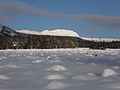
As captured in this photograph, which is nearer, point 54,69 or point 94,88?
point 94,88

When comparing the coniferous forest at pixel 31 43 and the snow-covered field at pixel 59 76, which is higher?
the coniferous forest at pixel 31 43

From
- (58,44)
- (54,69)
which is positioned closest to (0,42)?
(58,44)

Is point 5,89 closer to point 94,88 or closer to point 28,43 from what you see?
point 94,88

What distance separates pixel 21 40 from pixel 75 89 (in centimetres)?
10510

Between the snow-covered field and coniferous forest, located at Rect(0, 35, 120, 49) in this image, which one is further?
coniferous forest, located at Rect(0, 35, 120, 49)

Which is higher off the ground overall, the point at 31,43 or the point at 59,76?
the point at 31,43

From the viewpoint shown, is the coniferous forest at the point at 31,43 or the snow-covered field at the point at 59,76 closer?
the snow-covered field at the point at 59,76

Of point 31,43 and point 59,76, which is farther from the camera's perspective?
point 31,43

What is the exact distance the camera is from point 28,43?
346 feet

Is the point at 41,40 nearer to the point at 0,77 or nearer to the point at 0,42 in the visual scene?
the point at 0,42

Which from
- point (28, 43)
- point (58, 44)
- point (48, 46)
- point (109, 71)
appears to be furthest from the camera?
point (58, 44)

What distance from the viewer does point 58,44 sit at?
12331 cm

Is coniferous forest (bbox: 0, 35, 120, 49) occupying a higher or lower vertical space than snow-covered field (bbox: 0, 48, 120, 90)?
higher

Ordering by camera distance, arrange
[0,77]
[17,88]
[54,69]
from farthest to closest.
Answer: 1. [54,69]
2. [0,77]
3. [17,88]
